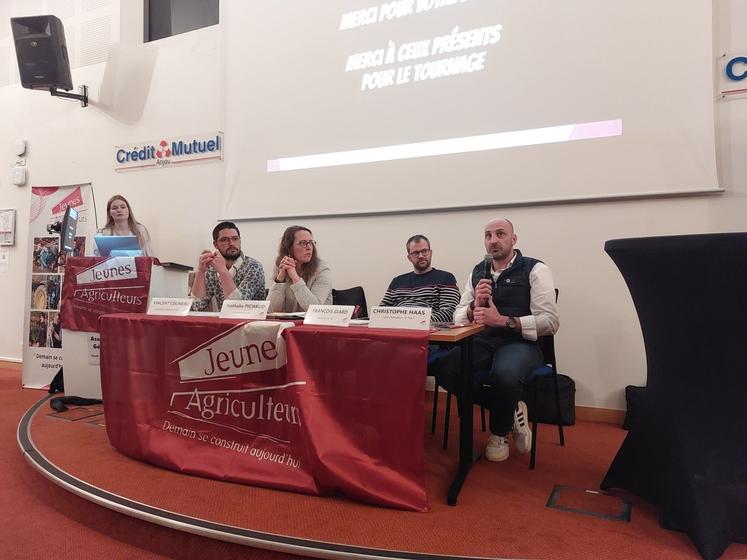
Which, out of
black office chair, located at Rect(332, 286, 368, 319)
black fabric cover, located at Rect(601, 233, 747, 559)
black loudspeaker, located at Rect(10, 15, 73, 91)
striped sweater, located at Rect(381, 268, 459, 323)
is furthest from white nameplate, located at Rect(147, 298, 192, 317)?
black loudspeaker, located at Rect(10, 15, 73, 91)

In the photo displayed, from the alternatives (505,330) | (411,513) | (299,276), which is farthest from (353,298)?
(411,513)

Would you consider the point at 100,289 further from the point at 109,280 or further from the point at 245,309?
the point at 245,309

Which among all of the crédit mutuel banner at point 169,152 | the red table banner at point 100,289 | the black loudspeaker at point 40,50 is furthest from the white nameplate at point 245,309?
the black loudspeaker at point 40,50

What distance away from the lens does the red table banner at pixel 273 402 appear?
4.94ft

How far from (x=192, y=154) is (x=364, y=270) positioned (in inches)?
80.2

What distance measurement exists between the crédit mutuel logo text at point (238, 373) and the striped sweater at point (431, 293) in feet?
3.83

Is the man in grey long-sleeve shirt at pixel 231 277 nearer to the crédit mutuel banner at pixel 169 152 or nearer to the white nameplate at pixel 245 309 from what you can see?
the white nameplate at pixel 245 309

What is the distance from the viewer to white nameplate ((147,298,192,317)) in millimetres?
2041

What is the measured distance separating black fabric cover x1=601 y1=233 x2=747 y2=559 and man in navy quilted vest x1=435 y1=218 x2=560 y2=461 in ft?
1.96

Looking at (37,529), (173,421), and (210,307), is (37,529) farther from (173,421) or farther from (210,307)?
(210,307)

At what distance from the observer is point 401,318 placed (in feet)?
5.26

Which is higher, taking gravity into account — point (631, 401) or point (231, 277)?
point (231, 277)

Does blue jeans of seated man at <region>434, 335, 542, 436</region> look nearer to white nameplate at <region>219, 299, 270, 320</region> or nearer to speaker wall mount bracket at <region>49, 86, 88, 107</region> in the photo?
white nameplate at <region>219, 299, 270, 320</region>

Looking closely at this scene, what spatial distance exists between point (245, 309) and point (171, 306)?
435 mm
